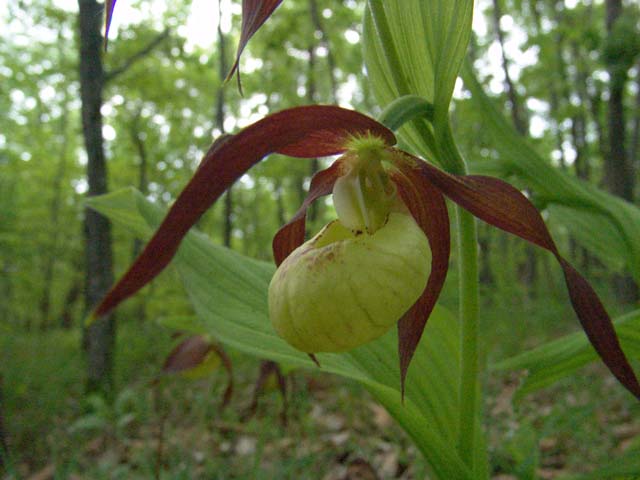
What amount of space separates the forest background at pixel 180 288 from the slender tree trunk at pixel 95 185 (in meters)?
0.01

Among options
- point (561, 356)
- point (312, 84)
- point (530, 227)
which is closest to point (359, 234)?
point (530, 227)

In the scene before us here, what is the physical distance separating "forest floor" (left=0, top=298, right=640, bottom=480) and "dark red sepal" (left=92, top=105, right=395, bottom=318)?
0.82 metres

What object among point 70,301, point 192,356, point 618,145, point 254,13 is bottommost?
point 192,356

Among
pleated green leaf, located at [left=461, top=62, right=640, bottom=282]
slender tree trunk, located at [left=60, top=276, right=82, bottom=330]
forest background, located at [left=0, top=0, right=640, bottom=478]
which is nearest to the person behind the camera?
pleated green leaf, located at [left=461, top=62, right=640, bottom=282]

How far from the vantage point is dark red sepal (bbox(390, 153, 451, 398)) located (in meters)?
0.88

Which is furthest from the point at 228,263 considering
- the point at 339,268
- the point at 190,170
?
the point at 190,170

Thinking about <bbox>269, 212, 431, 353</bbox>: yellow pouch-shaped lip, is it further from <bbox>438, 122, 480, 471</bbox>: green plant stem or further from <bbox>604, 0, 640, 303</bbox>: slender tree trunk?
<bbox>604, 0, 640, 303</bbox>: slender tree trunk

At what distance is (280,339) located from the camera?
1018 millimetres

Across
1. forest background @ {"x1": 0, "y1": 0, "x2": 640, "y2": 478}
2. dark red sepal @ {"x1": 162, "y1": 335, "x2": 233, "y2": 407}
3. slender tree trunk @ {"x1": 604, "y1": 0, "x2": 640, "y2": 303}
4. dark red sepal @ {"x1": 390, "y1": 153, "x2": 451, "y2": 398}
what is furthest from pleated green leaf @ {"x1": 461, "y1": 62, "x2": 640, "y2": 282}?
slender tree trunk @ {"x1": 604, "y1": 0, "x2": 640, "y2": 303}

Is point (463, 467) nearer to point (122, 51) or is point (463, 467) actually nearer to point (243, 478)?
point (243, 478)

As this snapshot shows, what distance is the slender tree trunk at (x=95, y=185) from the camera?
3145mm

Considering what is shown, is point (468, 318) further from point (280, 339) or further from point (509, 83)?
point (509, 83)

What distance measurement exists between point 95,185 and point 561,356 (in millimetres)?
2958

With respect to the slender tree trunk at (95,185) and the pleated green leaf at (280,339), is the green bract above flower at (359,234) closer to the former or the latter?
the pleated green leaf at (280,339)
